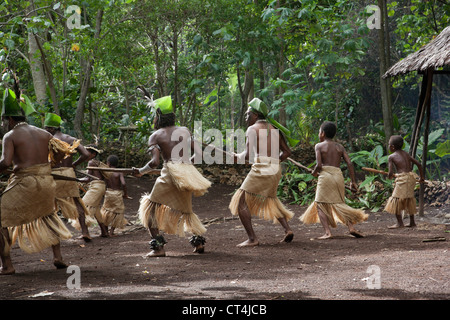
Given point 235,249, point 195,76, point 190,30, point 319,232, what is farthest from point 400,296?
point 190,30

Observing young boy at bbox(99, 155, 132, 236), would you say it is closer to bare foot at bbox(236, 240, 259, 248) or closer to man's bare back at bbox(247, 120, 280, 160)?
bare foot at bbox(236, 240, 259, 248)

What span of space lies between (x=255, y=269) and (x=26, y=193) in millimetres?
2445

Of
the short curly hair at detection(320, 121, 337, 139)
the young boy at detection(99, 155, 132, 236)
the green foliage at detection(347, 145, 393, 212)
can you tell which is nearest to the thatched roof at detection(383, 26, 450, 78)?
the short curly hair at detection(320, 121, 337, 139)

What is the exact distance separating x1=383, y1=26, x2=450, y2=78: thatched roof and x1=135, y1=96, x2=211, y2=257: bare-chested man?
178 inches

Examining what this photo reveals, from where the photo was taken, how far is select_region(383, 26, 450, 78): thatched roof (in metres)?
8.94

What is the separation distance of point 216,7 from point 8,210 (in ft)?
30.7

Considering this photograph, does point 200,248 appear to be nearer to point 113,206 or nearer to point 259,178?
point 259,178

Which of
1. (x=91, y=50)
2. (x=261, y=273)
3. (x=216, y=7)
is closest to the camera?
(x=261, y=273)

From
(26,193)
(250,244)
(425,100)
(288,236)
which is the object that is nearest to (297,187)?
(425,100)

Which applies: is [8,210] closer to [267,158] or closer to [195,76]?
[267,158]

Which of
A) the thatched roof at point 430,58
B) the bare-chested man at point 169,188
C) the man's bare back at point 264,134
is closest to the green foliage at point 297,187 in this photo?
A: the thatched roof at point 430,58

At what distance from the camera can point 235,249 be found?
727 centimetres

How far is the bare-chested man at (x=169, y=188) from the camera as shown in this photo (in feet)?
21.9

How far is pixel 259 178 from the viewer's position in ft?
24.0
